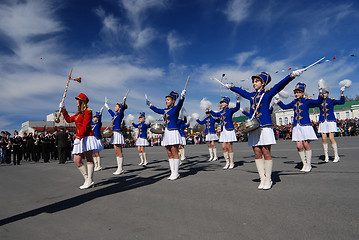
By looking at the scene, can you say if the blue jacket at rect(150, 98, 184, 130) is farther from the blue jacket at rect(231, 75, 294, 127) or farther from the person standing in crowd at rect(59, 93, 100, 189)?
the blue jacket at rect(231, 75, 294, 127)

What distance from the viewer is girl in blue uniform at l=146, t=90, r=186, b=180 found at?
267 inches

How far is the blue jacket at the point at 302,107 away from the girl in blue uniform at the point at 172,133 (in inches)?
128

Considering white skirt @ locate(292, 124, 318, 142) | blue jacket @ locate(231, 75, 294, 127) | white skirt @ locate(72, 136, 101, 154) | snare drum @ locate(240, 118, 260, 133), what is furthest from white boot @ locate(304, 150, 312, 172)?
white skirt @ locate(72, 136, 101, 154)

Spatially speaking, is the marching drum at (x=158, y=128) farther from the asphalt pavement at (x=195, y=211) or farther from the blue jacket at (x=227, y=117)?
the blue jacket at (x=227, y=117)

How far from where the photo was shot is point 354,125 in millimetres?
30203

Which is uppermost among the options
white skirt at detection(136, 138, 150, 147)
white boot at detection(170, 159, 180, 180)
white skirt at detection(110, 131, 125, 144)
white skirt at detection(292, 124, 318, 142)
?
white skirt at detection(110, 131, 125, 144)

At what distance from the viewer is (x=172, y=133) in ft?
22.7

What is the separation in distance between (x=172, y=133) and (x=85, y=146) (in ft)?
7.83

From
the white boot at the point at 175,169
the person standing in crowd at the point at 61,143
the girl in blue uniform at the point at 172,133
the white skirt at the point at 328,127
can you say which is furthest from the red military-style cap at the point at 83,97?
the person standing in crowd at the point at 61,143

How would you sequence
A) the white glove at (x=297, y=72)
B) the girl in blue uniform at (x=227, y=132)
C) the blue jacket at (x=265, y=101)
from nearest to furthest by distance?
the white glove at (x=297, y=72) < the blue jacket at (x=265, y=101) < the girl in blue uniform at (x=227, y=132)

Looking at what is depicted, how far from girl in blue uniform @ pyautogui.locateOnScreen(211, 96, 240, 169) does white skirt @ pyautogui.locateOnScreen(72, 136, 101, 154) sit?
14.4 ft

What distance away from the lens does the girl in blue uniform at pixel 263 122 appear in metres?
4.90

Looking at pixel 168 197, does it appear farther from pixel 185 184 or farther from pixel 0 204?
pixel 0 204

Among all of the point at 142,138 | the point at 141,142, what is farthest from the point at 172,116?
the point at 142,138
